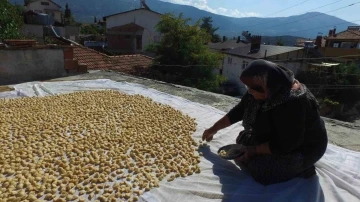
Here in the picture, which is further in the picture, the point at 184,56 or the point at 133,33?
the point at 133,33

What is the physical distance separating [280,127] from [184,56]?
8.22m

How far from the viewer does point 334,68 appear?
Answer: 15539 millimetres

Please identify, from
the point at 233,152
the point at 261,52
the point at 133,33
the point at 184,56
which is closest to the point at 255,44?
the point at 261,52

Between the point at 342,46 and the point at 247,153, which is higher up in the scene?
the point at 342,46

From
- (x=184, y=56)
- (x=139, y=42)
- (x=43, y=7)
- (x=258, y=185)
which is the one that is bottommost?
(x=258, y=185)

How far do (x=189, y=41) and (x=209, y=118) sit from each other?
7015 millimetres

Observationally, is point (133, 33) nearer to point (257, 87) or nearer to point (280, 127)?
point (257, 87)

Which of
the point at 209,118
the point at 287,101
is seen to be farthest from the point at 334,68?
the point at 287,101

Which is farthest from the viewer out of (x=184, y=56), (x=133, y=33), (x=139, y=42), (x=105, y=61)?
(x=139, y=42)

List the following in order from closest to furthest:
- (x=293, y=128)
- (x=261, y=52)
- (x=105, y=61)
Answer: (x=293, y=128) < (x=105, y=61) < (x=261, y=52)

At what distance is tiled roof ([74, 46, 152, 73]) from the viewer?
687 cm

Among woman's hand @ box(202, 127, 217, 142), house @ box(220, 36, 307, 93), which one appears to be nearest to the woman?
woman's hand @ box(202, 127, 217, 142)

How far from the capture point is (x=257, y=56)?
16.0 m

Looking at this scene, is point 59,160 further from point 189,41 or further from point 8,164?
point 189,41
